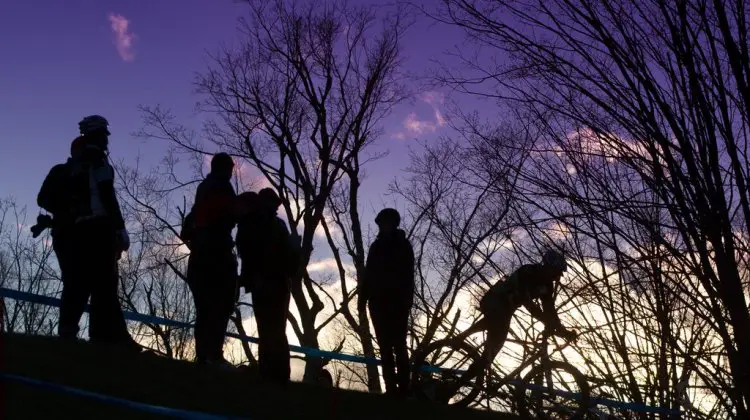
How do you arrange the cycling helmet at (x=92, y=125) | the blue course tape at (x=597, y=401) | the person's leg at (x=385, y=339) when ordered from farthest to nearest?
1. the blue course tape at (x=597, y=401)
2. the person's leg at (x=385, y=339)
3. the cycling helmet at (x=92, y=125)

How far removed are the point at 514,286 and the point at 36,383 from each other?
4233mm

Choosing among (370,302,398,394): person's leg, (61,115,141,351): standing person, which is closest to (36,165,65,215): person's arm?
(61,115,141,351): standing person

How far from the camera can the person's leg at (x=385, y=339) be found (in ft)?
19.9

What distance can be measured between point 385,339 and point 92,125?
3016mm

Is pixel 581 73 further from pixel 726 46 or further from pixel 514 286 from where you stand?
pixel 514 286

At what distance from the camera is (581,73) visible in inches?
189

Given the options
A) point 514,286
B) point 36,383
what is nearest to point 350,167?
point 514,286

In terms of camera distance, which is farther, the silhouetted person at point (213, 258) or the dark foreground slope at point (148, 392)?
the silhouetted person at point (213, 258)

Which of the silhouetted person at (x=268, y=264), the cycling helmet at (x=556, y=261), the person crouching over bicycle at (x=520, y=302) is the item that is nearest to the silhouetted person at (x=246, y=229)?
the silhouetted person at (x=268, y=264)

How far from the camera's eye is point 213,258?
5.68m

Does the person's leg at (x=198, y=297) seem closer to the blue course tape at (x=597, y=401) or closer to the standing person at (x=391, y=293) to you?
the standing person at (x=391, y=293)

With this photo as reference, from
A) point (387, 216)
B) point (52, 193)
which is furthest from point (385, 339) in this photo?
point (52, 193)

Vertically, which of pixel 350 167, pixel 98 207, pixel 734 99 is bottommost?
pixel 98 207

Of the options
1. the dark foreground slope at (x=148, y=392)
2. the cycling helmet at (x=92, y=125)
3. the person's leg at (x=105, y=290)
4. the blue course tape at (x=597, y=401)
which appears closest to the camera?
the dark foreground slope at (x=148, y=392)
